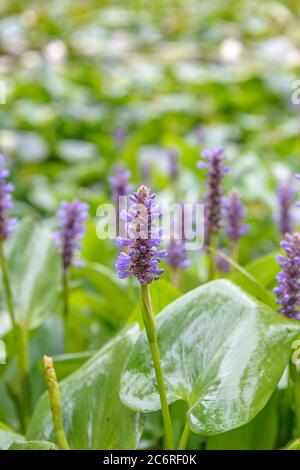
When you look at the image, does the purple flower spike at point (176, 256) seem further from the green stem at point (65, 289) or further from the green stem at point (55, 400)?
the green stem at point (55, 400)

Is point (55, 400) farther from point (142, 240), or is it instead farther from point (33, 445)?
point (142, 240)

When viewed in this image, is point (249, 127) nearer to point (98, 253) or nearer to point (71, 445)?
point (98, 253)

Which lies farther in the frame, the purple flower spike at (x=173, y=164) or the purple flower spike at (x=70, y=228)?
the purple flower spike at (x=173, y=164)

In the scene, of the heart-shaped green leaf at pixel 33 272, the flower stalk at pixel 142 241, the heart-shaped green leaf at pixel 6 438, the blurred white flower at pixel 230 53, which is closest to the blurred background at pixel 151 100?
the blurred white flower at pixel 230 53

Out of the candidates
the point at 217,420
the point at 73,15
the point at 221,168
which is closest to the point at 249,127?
the point at 221,168

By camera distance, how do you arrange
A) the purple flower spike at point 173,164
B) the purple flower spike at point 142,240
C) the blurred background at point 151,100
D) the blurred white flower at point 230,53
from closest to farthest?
the purple flower spike at point 142,240 → the purple flower spike at point 173,164 → the blurred background at point 151,100 → the blurred white flower at point 230,53

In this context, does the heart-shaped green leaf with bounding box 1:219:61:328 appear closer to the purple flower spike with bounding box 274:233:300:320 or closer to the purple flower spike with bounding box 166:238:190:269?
the purple flower spike with bounding box 166:238:190:269
